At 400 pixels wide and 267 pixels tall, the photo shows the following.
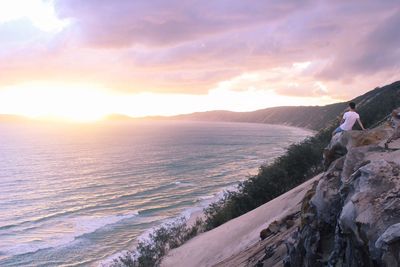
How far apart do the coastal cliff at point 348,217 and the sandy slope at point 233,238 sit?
2752 millimetres

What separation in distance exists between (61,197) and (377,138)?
3973 centimetres

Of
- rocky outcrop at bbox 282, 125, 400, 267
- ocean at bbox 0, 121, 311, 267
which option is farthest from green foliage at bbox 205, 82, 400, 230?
rocky outcrop at bbox 282, 125, 400, 267

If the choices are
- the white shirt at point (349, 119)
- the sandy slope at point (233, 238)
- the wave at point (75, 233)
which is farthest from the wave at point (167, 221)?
the white shirt at point (349, 119)

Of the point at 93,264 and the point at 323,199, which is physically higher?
the point at 323,199

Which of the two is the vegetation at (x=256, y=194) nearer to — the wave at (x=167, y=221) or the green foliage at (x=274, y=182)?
the green foliage at (x=274, y=182)

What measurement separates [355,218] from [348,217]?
0.15 meters

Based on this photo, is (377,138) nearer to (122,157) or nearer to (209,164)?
(209,164)

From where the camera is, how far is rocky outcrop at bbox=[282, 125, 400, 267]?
4.98 metres

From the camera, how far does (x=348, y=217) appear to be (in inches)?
218

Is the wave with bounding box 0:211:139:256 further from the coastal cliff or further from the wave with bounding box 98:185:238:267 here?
the coastal cliff

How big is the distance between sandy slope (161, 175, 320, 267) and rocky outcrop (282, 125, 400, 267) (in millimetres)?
5947

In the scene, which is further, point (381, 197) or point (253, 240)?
point (253, 240)

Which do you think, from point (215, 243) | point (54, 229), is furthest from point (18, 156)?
point (215, 243)

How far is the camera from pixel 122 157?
77.6 meters
